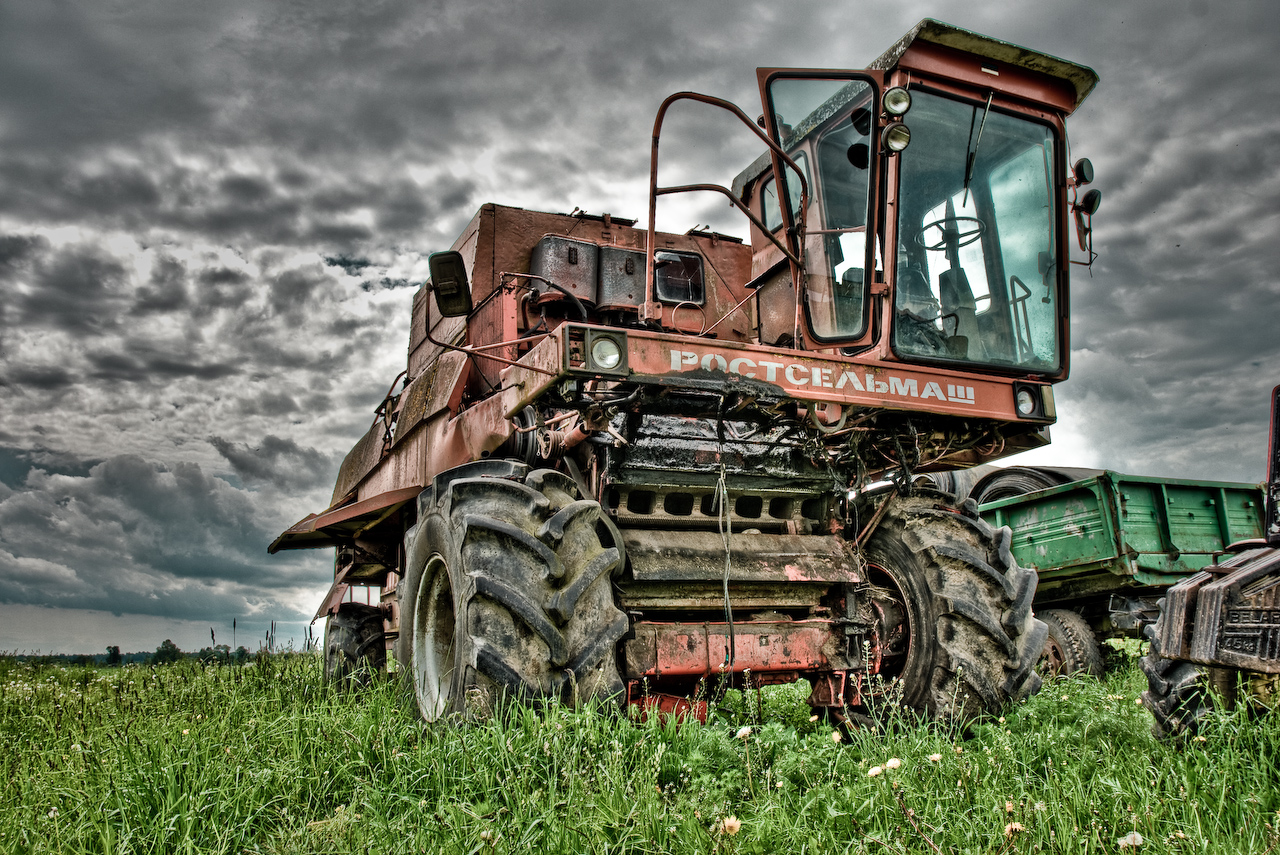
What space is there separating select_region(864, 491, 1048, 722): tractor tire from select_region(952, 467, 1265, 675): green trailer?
15.6ft

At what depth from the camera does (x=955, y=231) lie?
514cm

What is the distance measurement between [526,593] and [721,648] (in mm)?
1076

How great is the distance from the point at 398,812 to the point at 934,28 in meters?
4.41

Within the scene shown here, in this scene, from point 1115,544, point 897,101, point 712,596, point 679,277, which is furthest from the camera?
point 1115,544

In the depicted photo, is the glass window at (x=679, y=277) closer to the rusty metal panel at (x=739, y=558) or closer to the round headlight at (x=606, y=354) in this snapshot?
the rusty metal panel at (x=739, y=558)

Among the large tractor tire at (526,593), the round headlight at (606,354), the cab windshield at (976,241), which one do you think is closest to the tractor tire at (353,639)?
the large tractor tire at (526,593)

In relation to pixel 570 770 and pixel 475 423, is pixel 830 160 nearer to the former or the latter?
pixel 475 423

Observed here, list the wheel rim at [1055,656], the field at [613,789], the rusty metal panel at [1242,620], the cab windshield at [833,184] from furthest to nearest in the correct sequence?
the wheel rim at [1055,656] < the cab windshield at [833,184] < the rusty metal panel at [1242,620] < the field at [613,789]

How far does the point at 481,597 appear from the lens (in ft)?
12.1

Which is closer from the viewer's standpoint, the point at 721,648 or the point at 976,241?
the point at 721,648

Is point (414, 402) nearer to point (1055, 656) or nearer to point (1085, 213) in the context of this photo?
point (1085, 213)

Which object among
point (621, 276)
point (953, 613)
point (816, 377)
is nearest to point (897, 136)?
point (816, 377)

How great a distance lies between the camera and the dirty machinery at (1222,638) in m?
3.68

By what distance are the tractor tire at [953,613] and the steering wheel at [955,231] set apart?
1.35 meters
